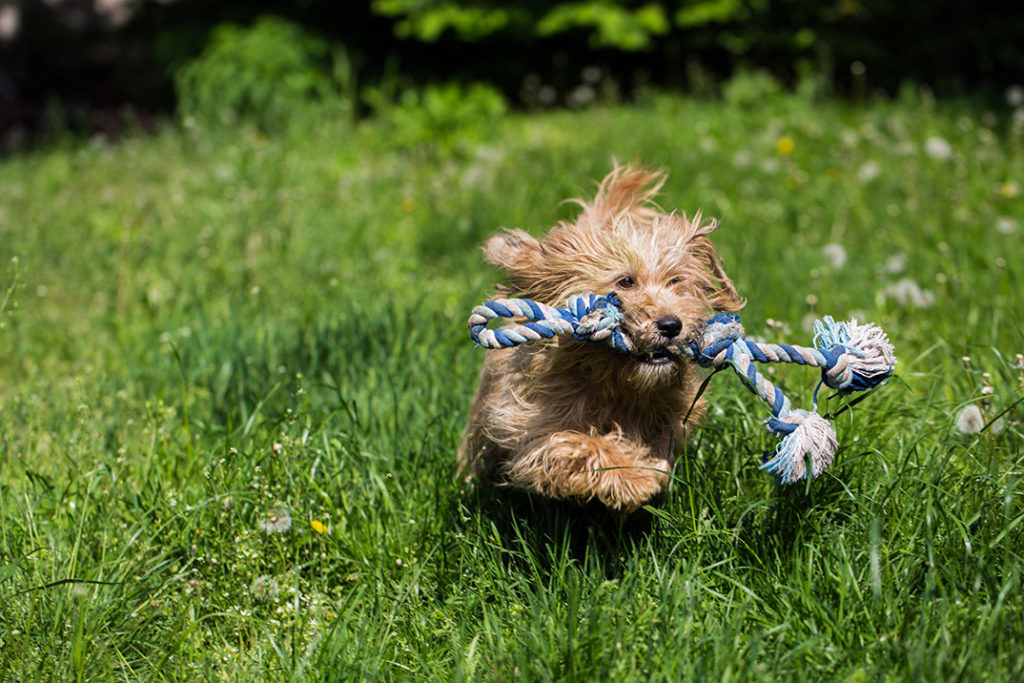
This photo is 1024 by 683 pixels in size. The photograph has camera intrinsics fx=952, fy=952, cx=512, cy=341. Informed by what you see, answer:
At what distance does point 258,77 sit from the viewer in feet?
28.2

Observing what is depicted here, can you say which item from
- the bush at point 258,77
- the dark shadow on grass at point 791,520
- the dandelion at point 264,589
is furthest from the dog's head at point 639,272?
the bush at point 258,77

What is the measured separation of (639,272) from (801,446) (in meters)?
0.64

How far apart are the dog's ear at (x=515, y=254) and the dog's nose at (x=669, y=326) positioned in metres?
0.49

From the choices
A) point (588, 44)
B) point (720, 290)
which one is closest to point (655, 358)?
point (720, 290)

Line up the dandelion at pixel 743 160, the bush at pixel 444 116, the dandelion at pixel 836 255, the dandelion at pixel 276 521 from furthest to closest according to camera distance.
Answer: the bush at pixel 444 116 < the dandelion at pixel 743 160 < the dandelion at pixel 836 255 < the dandelion at pixel 276 521

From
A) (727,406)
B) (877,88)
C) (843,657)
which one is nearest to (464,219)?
(727,406)

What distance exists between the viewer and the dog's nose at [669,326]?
2.48 meters

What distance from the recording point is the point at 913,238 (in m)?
5.33

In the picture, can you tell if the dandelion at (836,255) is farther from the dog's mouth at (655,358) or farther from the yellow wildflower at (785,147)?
the dog's mouth at (655,358)

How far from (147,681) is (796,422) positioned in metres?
1.87

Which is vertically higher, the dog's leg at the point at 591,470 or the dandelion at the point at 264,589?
the dog's leg at the point at 591,470

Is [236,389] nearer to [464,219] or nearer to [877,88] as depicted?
[464,219]

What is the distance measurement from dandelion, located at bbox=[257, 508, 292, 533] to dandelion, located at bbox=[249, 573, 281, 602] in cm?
15

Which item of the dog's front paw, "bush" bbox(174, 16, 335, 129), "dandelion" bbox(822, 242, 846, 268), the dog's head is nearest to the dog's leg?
the dog's front paw
